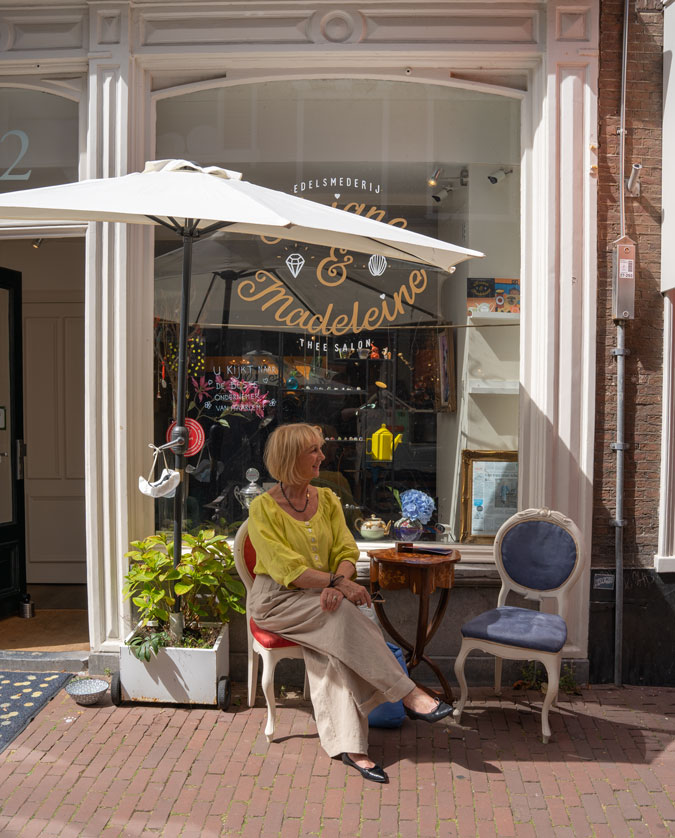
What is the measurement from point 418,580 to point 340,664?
0.71m

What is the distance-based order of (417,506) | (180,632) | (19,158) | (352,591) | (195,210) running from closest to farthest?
(195,210), (352,591), (180,632), (417,506), (19,158)

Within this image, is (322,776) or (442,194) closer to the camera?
(322,776)

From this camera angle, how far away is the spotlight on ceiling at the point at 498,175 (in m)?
4.97

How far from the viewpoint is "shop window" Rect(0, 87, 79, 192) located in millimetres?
5039

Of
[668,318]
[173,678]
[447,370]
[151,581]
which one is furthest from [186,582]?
[668,318]

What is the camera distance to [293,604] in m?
3.89

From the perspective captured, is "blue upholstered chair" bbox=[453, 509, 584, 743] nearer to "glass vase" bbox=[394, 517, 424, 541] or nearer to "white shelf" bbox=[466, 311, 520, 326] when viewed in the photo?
"glass vase" bbox=[394, 517, 424, 541]

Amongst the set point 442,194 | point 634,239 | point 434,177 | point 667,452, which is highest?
point 434,177

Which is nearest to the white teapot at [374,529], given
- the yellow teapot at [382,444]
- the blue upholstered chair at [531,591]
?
the yellow teapot at [382,444]

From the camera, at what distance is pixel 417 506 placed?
4973mm

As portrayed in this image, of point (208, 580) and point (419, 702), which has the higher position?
point (208, 580)

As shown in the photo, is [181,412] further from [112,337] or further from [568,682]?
[568,682]

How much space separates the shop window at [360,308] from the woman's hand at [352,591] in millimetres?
1113

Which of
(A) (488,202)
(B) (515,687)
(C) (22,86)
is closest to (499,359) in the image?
(A) (488,202)
